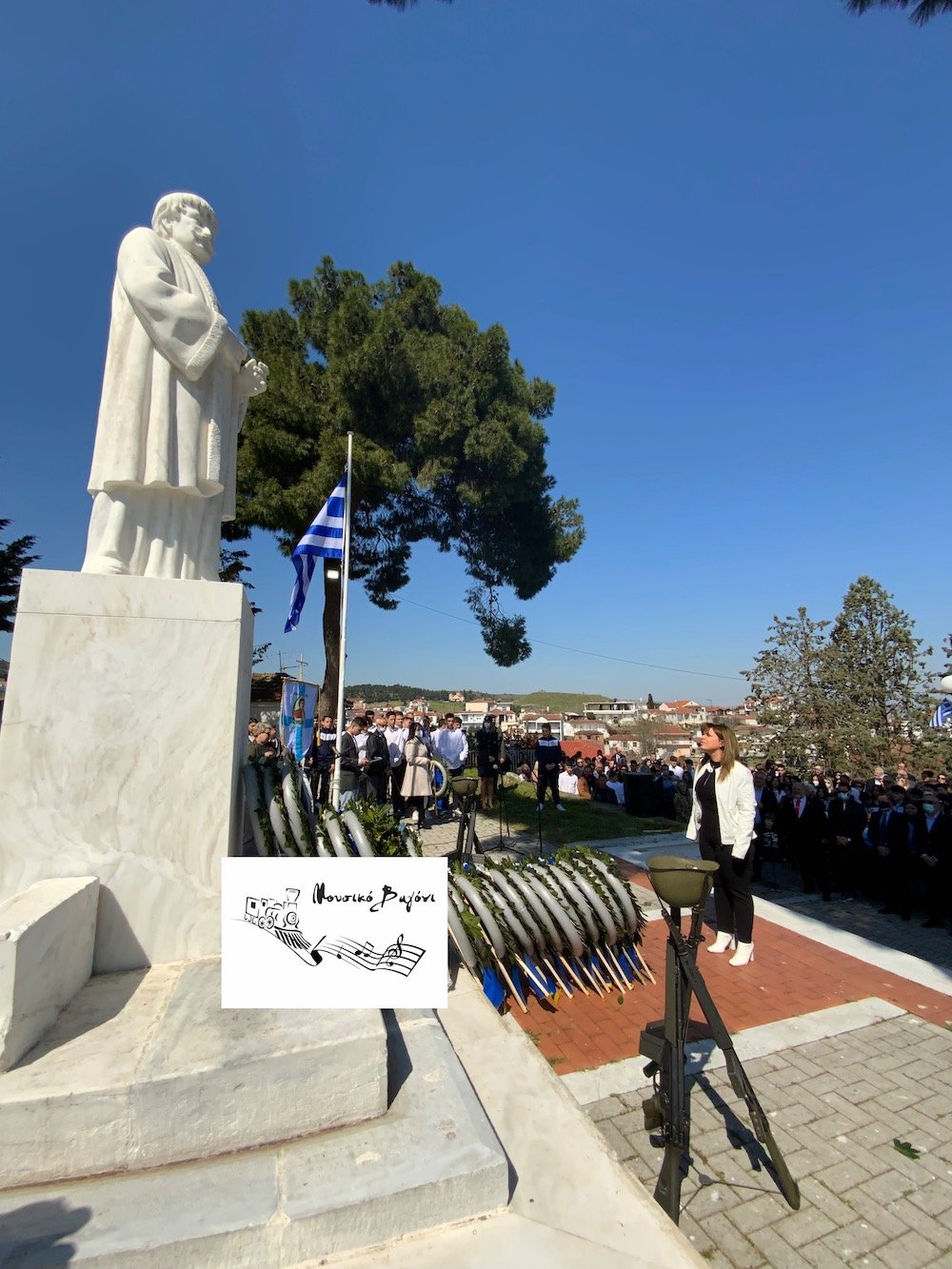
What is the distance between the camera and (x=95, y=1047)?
1836 mm

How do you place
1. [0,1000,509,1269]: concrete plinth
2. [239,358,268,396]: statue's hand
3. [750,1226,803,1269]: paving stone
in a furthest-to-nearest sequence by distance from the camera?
[239,358,268,396]: statue's hand → [750,1226,803,1269]: paving stone → [0,1000,509,1269]: concrete plinth

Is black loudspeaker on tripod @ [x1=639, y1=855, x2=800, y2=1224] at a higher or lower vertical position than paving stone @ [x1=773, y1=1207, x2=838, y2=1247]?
higher

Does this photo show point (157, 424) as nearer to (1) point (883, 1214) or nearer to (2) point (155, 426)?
(2) point (155, 426)

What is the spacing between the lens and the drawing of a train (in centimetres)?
Answer: 185

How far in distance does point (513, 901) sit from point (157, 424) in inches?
128

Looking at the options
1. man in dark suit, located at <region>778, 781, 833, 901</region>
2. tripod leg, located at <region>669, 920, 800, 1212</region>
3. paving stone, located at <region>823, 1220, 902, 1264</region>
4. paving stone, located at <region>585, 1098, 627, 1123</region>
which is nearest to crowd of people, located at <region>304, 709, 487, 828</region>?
man in dark suit, located at <region>778, 781, 833, 901</region>

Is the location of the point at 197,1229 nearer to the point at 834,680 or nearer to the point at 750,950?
the point at 750,950

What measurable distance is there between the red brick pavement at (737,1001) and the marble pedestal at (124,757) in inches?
86.4

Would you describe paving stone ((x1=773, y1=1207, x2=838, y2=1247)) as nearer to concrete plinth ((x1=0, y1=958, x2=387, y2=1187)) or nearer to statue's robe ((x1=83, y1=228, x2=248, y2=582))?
concrete plinth ((x1=0, y1=958, x2=387, y2=1187))

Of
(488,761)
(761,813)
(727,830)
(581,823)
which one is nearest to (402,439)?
(488,761)

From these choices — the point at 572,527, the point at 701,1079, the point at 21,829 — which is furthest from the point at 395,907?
the point at 572,527

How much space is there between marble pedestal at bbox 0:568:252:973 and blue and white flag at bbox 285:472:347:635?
603 centimetres

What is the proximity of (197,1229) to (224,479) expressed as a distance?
9.82 ft

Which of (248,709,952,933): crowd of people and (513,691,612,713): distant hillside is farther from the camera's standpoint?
(513,691,612,713): distant hillside
